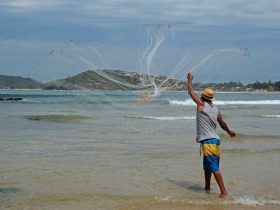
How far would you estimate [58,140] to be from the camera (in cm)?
1551

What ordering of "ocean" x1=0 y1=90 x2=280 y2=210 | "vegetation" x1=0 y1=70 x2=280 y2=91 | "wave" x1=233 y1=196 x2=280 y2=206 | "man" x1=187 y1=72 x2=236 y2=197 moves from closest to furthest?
"wave" x1=233 y1=196 x2=280 y2=206 < "ocean" x1=0 y1=90 x2=280 y2=210 < "man" x1=187 y1=72 x2=236 y2=197 < "vegetation" x1=0 y1=70 x2=280 y2=91

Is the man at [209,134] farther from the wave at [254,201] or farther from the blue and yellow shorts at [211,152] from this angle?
the wave at [254,201]

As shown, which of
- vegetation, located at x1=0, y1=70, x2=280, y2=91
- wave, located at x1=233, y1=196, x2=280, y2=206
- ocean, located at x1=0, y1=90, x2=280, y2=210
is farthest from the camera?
vegetation, located at x1=0, y1=70, x2=280, y2=91

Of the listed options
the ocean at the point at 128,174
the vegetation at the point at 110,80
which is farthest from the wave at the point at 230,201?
the vegetation at the point at 110,80

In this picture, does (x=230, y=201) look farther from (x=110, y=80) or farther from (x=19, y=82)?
(x=19, y=82)

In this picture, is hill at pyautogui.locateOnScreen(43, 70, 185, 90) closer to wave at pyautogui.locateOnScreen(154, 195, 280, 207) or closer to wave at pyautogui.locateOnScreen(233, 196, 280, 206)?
wave at pyautogui.locateOnScreen(154, 195, 280, 207)

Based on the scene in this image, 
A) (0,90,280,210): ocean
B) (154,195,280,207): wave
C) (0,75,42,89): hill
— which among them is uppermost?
(0,75,42,89): hill

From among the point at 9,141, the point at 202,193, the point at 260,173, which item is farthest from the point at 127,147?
the point at 202,193

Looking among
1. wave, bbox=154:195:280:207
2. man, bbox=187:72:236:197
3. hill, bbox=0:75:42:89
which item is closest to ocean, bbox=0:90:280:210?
wave, bbox=154:195:280:207

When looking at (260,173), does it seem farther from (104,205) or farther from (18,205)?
(18,205)

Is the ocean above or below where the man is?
below

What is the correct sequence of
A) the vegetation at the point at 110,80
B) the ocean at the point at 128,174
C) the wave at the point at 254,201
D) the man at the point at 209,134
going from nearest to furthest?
the wave at the point at 254,201
the ocean at the point at 128,174
the man at the point at 209,134
the vegetation at the point at 110,80

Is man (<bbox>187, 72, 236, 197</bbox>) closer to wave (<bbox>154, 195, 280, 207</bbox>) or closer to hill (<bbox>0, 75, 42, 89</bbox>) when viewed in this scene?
wave (<bbox>154, 195, 280, 207</bbox>)

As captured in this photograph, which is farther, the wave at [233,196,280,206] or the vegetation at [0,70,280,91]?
the vegetation at [0,70,280,91]
